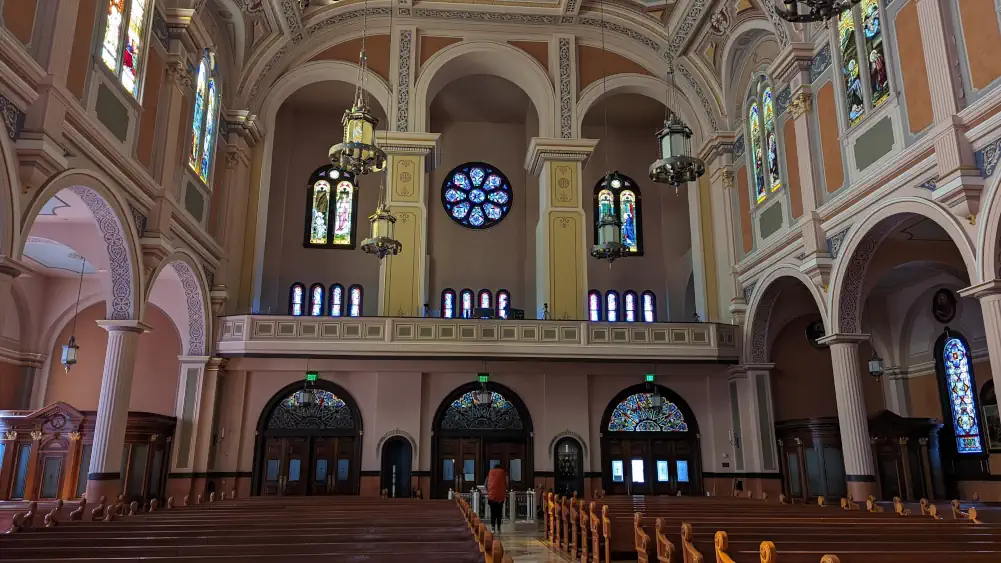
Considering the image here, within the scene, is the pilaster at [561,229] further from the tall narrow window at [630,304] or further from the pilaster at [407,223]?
the tall narrow window at [630,304]

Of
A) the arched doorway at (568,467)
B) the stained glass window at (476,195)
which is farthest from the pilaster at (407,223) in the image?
the arched doorway at (568,467)

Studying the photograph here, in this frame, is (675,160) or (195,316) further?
(195,316)

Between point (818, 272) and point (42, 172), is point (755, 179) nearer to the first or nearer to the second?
point (818, 272)

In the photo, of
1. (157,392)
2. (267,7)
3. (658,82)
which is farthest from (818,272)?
(157,392)

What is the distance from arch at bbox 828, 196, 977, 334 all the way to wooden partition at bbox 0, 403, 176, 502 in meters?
14.2

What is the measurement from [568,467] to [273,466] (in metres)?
7.53

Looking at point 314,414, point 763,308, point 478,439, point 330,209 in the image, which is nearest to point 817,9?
point 763,308

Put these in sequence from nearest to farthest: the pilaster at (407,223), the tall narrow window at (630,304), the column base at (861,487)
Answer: the column base at (861,487) < the pilaster at (407,223) < the tall narrow window at (630,304)

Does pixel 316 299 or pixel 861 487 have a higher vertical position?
pixel 316 299

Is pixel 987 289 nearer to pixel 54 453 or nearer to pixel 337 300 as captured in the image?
pixel 337 300

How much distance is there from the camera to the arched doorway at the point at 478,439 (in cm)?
1856

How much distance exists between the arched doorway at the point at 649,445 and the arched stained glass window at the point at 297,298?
9379 millimetres

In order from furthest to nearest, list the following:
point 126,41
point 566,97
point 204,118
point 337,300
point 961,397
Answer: point 337,300
point 566,97
point 961,397
point 204,118
point 126,41

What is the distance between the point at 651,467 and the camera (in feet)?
62.2
